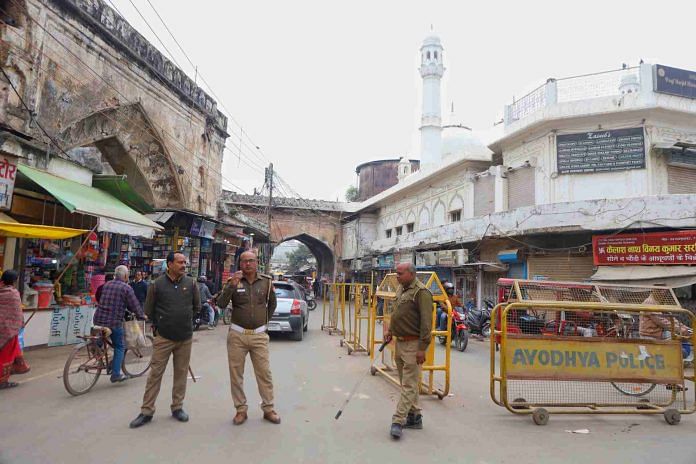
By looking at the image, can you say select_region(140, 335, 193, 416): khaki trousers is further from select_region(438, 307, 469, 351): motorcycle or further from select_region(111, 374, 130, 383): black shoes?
select_region(438, 307, 469, 351): motorcycle

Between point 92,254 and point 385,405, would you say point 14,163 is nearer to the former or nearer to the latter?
point 92,254

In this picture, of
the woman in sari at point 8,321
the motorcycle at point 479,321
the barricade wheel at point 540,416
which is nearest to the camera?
the barricade wheel at point 540,416

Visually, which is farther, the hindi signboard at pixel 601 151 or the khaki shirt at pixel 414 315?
the hindi signboard at pixel 601 151

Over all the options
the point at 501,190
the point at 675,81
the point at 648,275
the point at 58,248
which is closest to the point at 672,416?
the point at 648,275

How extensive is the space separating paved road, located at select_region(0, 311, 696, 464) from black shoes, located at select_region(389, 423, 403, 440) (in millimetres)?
57

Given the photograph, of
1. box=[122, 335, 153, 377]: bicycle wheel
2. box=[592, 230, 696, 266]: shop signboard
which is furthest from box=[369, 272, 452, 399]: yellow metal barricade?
box=[592, 230, 696, 266]: shop signboard

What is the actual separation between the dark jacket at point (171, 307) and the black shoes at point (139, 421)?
2.31ft

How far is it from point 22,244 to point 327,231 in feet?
76.4

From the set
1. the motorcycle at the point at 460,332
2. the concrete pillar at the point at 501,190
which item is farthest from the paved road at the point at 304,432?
the concrete pillar at the point at 501,190

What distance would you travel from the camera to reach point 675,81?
13.1 meters

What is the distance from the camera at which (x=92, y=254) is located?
31.4 feet

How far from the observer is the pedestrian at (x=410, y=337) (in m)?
4.16

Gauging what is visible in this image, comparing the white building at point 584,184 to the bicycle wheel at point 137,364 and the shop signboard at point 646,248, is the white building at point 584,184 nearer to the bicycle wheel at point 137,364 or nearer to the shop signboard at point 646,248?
the shop signboard at point 646,248

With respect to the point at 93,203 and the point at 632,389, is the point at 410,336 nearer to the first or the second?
the point at 632,389
